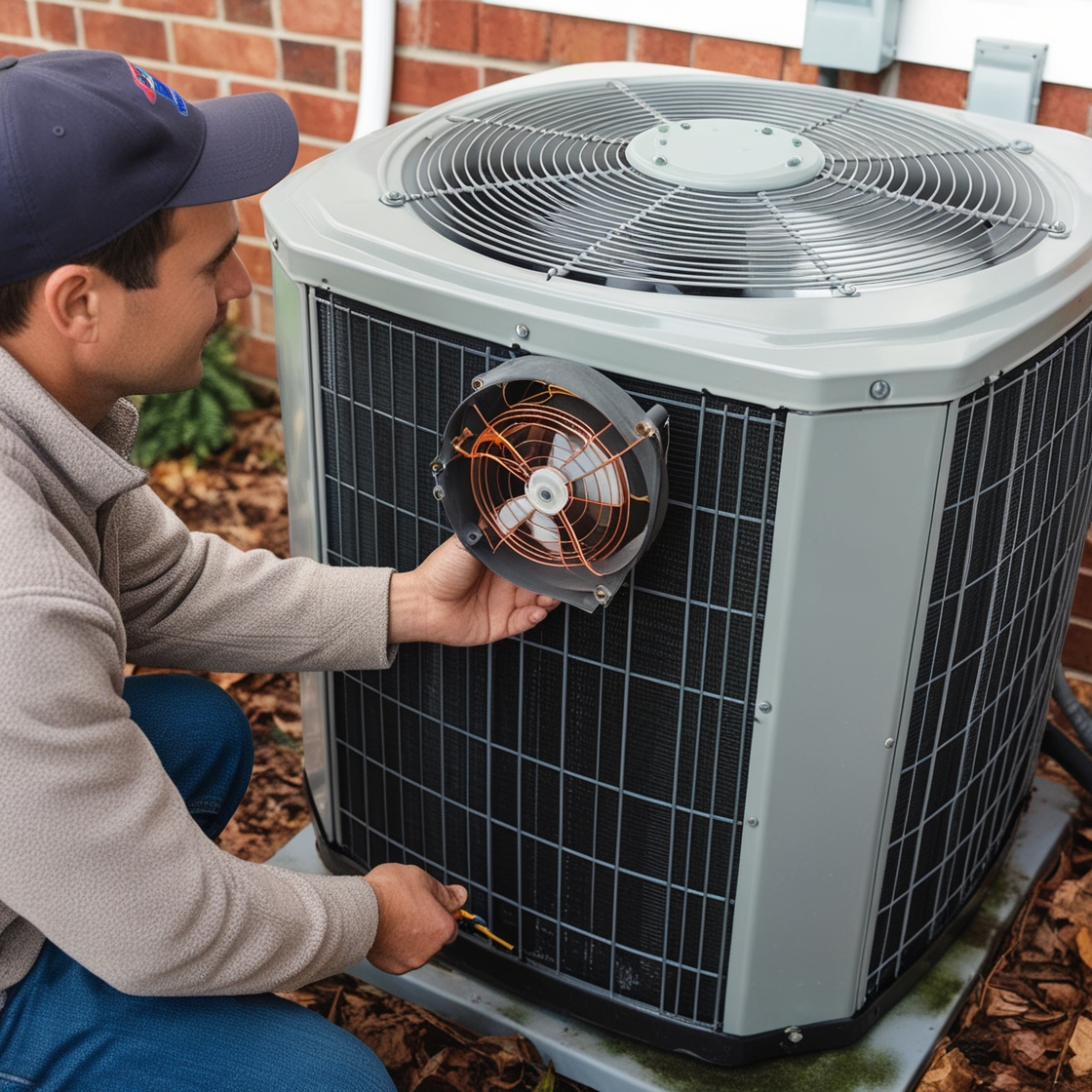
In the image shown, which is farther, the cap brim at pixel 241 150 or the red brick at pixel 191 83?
the red brick at pixel 191 83

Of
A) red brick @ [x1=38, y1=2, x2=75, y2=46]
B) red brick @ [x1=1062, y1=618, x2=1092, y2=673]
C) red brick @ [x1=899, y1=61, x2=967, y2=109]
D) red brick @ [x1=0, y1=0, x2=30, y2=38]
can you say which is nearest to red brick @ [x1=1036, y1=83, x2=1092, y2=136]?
red brick @ [x1=899, y1=61, x2=967, y2=109]

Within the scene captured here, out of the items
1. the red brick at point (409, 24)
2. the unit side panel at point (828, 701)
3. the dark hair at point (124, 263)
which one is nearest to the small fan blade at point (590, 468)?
the unit side panel at point (828, 701)

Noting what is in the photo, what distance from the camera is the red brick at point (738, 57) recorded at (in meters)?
2.36

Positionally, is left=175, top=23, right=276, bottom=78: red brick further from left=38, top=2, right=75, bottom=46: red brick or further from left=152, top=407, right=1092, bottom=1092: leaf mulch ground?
left=152, top=407, right=1092, bottom=1092: leaf mulch ground

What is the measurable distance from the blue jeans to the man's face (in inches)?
24.9

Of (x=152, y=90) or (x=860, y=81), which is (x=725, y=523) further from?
(x=860, y=81)

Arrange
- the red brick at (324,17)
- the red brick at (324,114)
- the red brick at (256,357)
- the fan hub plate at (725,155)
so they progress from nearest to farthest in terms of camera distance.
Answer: the fan hub plate at (725,155), the red brick at (324,17), the red brick at (324,114), the red brick at (256,357)

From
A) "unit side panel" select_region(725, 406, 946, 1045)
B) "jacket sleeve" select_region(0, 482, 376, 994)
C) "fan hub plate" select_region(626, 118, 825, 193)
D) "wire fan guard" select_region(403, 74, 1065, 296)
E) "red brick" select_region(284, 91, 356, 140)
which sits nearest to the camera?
"jacket sleeve" select_region(0, 482, 376, 994)

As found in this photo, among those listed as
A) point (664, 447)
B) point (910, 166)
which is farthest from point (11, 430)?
point (910, 166)

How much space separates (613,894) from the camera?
1.63 m

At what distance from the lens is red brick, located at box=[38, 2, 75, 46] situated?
315 centimetres

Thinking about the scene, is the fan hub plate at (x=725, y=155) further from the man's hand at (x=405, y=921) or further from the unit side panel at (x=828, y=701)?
the man's hand at (x=405, y=921)

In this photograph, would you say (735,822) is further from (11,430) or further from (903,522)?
(11,430)

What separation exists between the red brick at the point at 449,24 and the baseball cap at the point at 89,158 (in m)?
1.37
